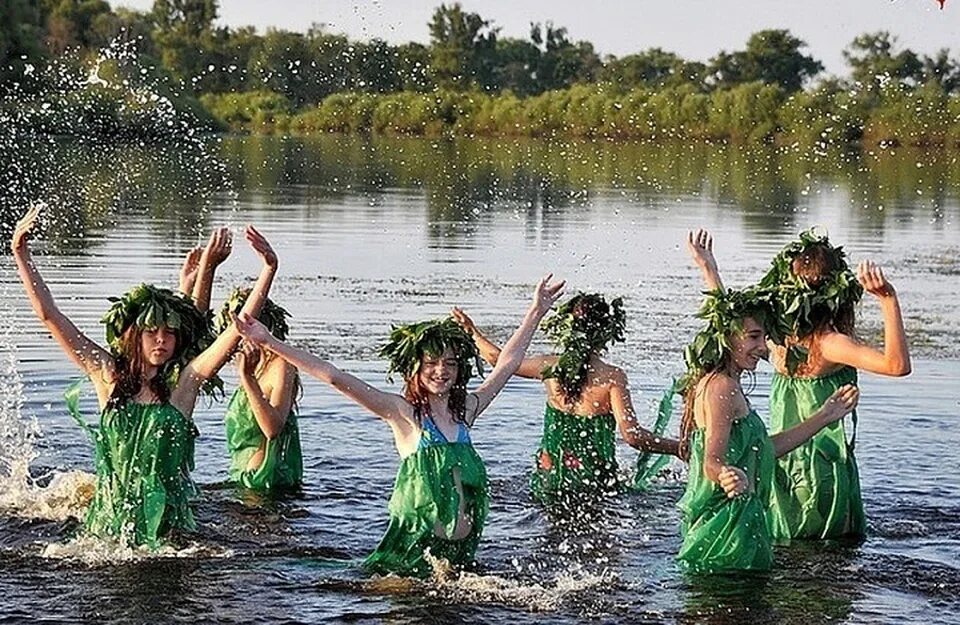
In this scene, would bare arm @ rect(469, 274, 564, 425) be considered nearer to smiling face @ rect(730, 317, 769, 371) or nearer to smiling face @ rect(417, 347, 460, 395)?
smiling face @ rect(417, 347, 460, 395)

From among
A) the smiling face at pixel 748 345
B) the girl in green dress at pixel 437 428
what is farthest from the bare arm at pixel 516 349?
the smiling face at pixel 748 345

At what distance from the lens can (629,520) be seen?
11.3 meters

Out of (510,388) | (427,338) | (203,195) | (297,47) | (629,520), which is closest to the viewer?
(427,338)

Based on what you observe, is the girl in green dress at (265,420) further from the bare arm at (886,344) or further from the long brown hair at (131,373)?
the bare arm at (886,344)

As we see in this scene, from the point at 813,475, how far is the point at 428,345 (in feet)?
8.87

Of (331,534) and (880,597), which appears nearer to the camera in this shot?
(880,597)

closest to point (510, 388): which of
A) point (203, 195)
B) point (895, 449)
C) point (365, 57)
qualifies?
point (895, 449)

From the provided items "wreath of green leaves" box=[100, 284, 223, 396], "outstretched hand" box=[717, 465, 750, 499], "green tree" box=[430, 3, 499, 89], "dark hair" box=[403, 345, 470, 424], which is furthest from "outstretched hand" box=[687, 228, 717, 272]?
"green tree" box=[430, 3, 499, 89]

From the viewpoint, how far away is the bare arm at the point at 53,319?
9164 millimetres

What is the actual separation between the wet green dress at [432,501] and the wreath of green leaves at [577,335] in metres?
2.20

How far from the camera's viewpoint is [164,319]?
9305 mm

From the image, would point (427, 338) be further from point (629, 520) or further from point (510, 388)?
point (510, 388)

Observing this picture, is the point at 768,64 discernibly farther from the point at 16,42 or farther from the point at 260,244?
the point at 260,244

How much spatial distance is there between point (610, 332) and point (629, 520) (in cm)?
120
